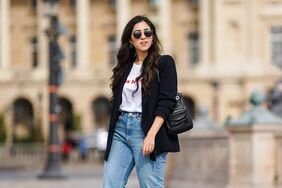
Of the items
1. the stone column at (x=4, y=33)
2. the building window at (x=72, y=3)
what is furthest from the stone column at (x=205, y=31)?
the stone column at (x=4, y=33)

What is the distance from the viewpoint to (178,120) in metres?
8.25

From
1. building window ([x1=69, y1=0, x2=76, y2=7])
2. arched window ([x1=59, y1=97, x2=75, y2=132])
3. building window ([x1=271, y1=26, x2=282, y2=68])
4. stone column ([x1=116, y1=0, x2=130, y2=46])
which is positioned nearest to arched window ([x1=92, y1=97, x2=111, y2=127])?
arched window ([x1=59, y1=97, x2=75, y2=132])

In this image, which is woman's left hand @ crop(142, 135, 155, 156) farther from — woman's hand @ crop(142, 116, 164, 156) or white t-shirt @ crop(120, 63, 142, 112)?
white t-shirt @ crop(120, 63, 142, 112)

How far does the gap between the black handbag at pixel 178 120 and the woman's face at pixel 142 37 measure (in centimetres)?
44

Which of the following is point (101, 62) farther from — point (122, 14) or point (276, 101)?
point (276, 101)

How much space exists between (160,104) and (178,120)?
6.8 inches

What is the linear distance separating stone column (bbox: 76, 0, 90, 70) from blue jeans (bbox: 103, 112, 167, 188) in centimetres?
6050

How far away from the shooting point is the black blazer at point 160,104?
820 cm

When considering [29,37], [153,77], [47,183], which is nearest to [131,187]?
[47,183]

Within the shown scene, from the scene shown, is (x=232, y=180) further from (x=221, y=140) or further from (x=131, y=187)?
(x=131, y=187)

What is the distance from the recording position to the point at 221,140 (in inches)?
690

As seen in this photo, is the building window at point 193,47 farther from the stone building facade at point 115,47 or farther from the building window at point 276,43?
the building window at point 276,43

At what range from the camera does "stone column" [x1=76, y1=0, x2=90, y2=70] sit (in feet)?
226

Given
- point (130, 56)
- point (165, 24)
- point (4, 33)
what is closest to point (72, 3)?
point (4, 33)
